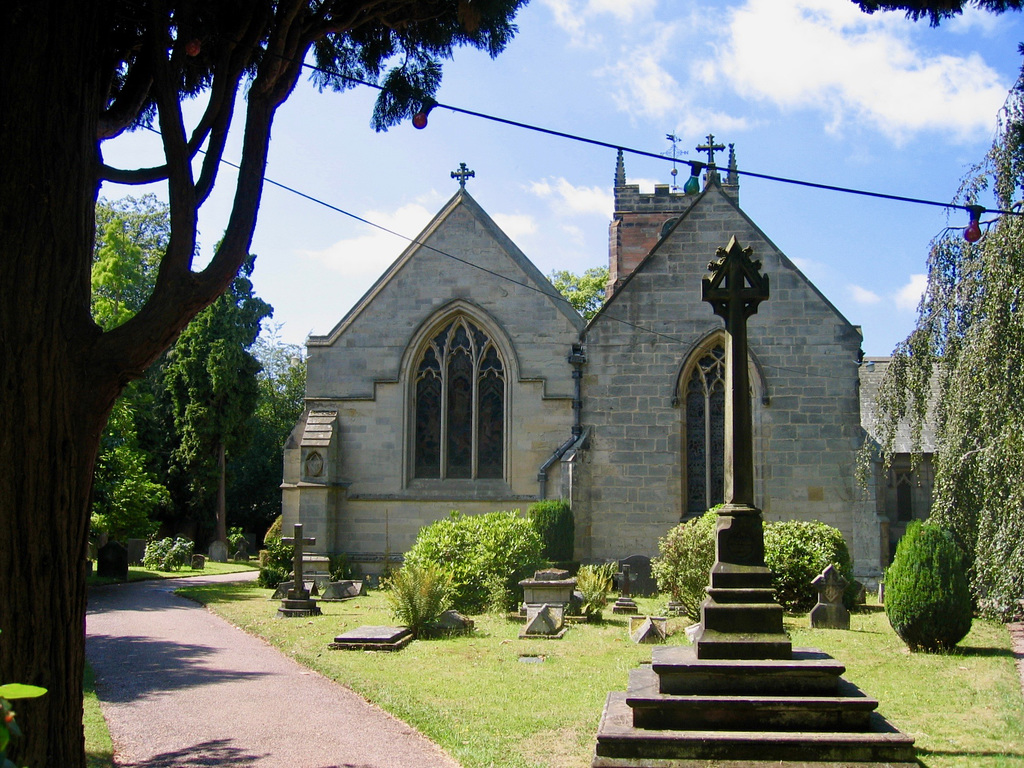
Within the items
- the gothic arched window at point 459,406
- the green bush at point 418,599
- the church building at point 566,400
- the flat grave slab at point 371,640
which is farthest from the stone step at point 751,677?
the gothic arched window at point 459,406

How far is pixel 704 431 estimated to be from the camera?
20.8 m

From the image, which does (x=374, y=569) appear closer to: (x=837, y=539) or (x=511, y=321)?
(x=511, y=321)

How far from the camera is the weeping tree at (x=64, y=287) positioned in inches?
197

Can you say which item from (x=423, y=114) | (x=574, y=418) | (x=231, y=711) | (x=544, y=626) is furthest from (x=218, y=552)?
(x=423, y=114)

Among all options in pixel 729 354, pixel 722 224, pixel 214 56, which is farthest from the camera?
pixel 722 224

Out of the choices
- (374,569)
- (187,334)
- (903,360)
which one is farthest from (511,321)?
(187,334)

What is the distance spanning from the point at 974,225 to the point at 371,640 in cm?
914

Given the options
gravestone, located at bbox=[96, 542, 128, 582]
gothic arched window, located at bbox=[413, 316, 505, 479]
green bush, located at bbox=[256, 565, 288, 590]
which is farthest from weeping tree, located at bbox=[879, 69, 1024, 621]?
gravestone, located at bbox=[96, 542, 128, 582]

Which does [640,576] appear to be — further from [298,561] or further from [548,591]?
[298,561]

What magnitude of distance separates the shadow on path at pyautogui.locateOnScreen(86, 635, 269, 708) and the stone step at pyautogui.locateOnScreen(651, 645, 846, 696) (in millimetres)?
5674

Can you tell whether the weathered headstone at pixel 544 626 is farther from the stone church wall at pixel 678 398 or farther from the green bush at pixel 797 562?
the stone church wall at pixel 678 398

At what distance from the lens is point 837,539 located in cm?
1641

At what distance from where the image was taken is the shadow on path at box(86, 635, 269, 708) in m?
10.0

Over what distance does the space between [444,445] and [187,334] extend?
60.7 ft
